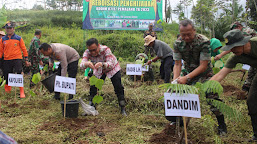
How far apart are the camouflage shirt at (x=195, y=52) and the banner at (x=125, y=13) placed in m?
6.72

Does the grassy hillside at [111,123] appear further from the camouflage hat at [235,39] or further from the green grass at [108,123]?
the camouflage hat at [235,39]

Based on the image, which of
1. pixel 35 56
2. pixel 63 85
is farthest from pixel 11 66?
pixel 63 85

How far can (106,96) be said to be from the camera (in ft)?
16.4

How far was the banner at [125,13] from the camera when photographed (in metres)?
9.24

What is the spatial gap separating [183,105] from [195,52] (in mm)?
939

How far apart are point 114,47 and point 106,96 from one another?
18.4ft

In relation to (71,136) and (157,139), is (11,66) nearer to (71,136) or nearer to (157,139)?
(71,136)

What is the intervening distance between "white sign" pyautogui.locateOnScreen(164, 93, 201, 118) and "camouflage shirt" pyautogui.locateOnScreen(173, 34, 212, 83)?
81cm

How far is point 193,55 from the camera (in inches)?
109

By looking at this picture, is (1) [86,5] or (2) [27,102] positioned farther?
(1) [86,5]

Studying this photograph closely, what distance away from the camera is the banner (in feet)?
30.3

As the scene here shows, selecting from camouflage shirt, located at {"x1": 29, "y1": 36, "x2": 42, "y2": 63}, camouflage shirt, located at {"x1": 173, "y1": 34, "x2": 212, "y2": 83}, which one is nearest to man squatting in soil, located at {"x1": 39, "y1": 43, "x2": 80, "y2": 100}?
camouflage shirt, located at {"x1": 29, "y1": 36, "x2": 42, "y2": 63}

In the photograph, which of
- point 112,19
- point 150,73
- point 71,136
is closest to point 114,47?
point 112,19

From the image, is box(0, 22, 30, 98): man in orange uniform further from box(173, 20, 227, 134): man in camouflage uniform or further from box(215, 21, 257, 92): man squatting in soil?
box(215, 21, 257, 92): man squatting in soil
